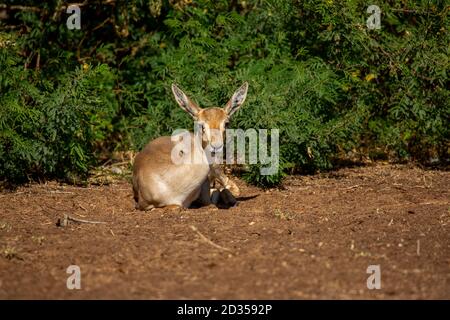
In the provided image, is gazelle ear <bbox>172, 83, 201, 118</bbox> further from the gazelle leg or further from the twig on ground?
the twig on ground

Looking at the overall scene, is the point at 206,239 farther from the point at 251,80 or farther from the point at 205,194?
the point at 251,80

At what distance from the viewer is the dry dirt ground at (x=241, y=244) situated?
191 inches

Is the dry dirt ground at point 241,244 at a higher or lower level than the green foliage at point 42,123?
lower

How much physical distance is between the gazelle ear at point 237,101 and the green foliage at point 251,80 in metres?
0.47

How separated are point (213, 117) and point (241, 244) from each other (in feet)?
7.25

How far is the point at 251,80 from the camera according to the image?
29.5 ft

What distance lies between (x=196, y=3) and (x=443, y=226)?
569 centimetres

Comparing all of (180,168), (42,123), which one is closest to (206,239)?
(180,168)

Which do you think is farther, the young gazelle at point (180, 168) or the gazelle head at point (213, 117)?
the young gazelle at point (180, 168)

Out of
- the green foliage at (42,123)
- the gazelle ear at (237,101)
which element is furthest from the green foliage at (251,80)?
the gazelle ear at (237,101)

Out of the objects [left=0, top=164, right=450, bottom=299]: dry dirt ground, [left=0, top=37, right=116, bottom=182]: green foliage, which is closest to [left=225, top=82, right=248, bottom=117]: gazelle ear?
[left=0, top=164, right=450, bottom=299]: dry dirt ground

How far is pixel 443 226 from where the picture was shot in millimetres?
6566

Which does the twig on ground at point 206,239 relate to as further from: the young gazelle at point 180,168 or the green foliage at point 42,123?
the green foliage at point 42,123
